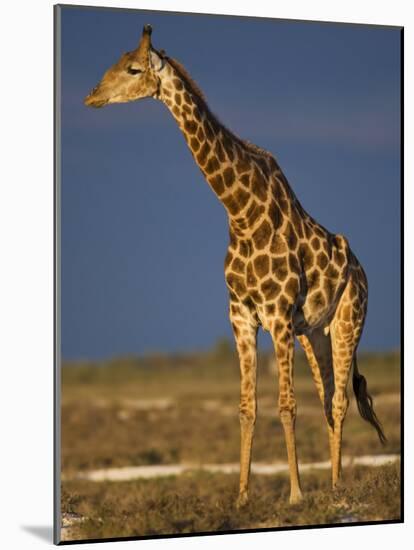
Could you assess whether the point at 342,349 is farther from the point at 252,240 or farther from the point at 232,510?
the point at 232,510

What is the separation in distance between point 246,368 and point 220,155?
131cm

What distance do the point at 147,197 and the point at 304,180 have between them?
1.23 metres

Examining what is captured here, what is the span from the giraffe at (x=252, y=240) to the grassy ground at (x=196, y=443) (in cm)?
34

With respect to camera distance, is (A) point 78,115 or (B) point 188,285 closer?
(A) point 78,115

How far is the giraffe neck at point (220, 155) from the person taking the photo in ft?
26.2

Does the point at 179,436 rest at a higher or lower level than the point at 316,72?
lower

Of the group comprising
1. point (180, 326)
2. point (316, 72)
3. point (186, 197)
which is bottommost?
point (180, 326)

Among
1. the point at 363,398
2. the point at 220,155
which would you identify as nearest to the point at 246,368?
the point at 363,398

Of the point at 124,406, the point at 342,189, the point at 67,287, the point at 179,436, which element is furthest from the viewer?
the point at 124,406

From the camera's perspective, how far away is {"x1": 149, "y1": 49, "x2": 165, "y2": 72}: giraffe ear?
7.97 m

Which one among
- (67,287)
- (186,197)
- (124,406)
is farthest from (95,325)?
(124,406)

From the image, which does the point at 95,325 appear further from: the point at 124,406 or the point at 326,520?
the point at 124,406

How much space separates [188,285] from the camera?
900 centimetres

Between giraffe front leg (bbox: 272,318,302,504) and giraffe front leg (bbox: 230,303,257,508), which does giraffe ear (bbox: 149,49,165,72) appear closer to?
giraffe front leg (bbox: 230,303,257,508)
